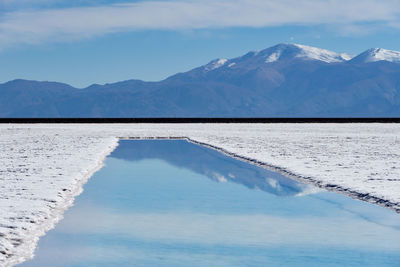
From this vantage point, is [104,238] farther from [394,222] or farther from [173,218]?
[394,222]

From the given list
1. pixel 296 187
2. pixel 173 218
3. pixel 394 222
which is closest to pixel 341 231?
pixel 394 222

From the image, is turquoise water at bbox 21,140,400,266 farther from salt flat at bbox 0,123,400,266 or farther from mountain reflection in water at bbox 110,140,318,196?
salt flat at bbox 0,123,400,266

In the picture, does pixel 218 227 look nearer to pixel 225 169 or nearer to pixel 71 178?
pixel 71 178

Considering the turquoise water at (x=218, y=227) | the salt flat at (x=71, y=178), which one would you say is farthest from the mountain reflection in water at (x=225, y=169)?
the salt flat at (x=71, y=178)

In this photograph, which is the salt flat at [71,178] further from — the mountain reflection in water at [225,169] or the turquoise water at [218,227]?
the mountain reflection in water at [225,169]

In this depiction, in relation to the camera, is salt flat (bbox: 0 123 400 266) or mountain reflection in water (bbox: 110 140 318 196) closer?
salt flat (bbox: 0 123 400 266)

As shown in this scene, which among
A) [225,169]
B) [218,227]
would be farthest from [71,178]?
[218,227]

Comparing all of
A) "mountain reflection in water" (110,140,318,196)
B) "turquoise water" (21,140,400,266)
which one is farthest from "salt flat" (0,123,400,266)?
"mountain reflection in water" (110,140,318,196)

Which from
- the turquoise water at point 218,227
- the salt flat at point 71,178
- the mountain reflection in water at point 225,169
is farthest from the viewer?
the mountain reflection in water at point 225,169

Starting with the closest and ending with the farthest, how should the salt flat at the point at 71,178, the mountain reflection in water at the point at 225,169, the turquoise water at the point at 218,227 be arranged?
the turquoise water at the point at 218,227
the salt flat at the point at 71,178
the mountain reflection in water at the point at 225,169
